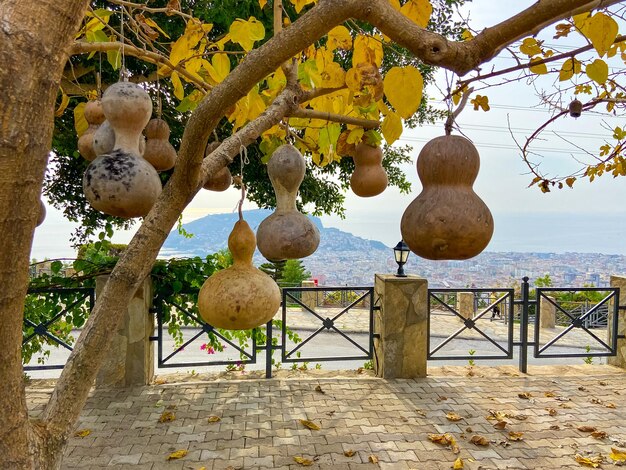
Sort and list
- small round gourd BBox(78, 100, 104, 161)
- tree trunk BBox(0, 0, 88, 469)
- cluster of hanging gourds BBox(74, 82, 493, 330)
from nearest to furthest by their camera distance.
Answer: tree trunk BBox(0, 0, 88, 469)
cluster of hanging gourds BBox(74, 82, 493, 330)
small round gourd BBox(78, 100, 104, 161)

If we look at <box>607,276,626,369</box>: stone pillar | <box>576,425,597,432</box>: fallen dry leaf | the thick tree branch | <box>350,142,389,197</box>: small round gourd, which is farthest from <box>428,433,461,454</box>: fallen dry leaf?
<box>607,276,626,369</box>: stone pillar

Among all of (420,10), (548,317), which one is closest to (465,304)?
(548,317)

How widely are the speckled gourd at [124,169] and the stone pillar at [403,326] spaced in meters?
4.11

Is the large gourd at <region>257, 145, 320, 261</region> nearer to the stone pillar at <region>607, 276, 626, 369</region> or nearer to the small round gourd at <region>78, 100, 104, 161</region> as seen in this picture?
the small round gourd at <region>78, 100, 104, 161</region>

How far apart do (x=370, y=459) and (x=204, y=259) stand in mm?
3044

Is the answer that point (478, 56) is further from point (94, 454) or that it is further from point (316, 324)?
point (316, 324)

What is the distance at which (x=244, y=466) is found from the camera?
3.17m

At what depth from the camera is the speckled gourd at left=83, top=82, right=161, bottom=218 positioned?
51.2 inches

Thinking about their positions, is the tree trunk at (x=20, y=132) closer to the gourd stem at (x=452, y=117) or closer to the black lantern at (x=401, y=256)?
the gourd stem at (x=452, y=117)

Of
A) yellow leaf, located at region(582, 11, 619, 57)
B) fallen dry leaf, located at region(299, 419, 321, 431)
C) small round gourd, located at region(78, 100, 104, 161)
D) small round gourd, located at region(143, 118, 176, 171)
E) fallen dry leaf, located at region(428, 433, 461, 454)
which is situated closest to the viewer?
yellow leaf, located at region(582, 11, 619, 57)

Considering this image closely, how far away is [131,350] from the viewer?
479 centimetres

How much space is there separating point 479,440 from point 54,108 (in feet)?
12.4

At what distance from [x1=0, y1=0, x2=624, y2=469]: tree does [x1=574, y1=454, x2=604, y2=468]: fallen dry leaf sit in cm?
313

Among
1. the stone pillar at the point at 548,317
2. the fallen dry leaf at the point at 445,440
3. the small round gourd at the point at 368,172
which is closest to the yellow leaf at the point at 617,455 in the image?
the fallen dry leaf at the point at 445,440
